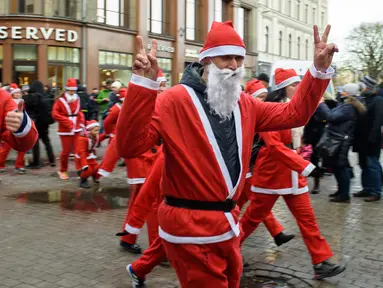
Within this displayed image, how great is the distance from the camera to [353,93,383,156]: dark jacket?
891cm

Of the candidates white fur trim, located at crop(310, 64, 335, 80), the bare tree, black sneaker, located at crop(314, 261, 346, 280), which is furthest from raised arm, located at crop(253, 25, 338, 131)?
the bare tree

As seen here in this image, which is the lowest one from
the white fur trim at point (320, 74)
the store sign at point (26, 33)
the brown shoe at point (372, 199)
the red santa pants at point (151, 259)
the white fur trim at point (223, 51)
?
the brown shoe at point (372, 199)

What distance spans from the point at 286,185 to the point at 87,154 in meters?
5.52

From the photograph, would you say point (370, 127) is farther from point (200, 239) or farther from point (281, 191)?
point (200, 239)

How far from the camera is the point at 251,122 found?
10.8 feet

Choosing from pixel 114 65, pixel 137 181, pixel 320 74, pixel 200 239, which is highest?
pixel 114 65

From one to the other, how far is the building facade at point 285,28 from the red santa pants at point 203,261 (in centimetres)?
3955

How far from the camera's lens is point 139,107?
2.67 m

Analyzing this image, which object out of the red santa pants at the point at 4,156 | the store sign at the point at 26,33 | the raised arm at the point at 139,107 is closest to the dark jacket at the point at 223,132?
the raised arm at the point at 139,107

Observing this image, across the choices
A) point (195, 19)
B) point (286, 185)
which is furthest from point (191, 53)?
point (286, 185)

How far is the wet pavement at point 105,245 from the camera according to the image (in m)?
4.94

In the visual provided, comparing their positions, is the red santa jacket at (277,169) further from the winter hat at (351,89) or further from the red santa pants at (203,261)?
the winter hat at (351,89)

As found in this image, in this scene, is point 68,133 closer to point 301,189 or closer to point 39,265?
point 39,265

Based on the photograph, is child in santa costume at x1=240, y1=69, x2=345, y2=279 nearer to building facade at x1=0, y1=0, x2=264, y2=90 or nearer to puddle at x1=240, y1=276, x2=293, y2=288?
puddle at x1=240, y1=276, x2=293, y2=288
